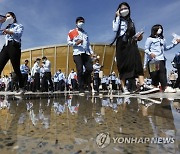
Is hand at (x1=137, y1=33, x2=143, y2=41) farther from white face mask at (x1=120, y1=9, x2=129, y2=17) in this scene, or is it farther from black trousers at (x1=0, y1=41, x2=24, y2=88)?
black trousers at (x1=0, y1=41, x2=24, y2=88)

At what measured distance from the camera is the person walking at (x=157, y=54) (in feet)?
20.9

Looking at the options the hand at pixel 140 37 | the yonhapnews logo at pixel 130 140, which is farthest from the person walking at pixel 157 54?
the yonhapnews logo at pixel 130 140

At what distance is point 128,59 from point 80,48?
1.53 m

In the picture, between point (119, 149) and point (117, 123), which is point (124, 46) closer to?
point (117, 123)

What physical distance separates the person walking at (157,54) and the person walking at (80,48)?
1.63m

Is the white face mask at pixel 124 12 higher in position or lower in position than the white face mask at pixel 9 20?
higher

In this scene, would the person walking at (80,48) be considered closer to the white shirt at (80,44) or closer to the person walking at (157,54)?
the white shirt at (80,44)

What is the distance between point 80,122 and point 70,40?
4.76 m

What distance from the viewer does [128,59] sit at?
19.8 ft

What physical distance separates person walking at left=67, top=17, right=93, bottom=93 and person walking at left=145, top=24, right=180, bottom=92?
1631 mm

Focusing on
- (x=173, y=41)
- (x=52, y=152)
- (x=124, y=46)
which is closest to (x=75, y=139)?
(x=52, y=152)

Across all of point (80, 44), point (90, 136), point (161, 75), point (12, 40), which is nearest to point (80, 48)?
point (80, 44)

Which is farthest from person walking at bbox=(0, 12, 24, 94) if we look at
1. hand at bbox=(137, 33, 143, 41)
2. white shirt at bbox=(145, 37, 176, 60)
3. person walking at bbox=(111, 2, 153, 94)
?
white shirt at bbox=(145, 37, 176, 60)

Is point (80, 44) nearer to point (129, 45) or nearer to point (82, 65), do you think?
point (82, 65)
